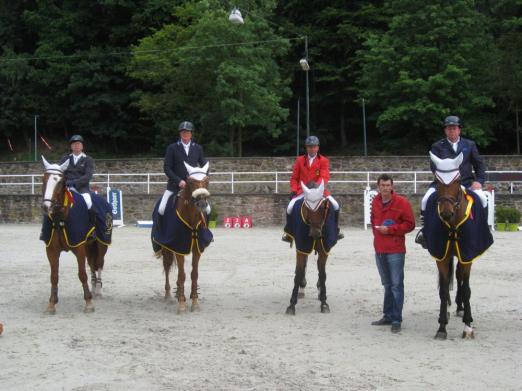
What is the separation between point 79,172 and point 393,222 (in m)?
5.20

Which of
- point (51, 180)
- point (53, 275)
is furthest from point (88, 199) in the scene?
point (53, 275)

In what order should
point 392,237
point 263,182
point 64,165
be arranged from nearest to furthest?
point 392,237, point 64,165, point 263,182

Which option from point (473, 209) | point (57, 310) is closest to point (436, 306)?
point (473, 209)

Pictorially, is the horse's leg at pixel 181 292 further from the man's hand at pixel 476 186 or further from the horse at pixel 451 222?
the man's hand at pixel 476 186

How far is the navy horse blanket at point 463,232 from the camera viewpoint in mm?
8938

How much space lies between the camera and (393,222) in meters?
9.50

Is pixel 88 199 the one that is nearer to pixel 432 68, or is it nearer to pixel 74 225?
pixel 74 225

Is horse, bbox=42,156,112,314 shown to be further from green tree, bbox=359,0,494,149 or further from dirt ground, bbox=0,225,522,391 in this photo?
green tree, bbox=359,0,494,149

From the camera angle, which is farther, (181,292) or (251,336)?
(181,292)

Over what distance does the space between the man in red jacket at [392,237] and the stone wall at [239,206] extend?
Answer: 58.0 feet

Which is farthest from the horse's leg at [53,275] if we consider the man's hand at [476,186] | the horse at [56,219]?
the man's hand at [476,186]

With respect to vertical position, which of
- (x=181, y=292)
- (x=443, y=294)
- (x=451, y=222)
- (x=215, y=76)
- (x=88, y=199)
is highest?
(x=215, y=76)

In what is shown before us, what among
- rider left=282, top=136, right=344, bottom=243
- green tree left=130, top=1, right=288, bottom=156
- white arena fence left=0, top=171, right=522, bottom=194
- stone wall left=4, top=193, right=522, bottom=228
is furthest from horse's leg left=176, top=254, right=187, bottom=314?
green tree left=130, top=1, right=288, bottom=156

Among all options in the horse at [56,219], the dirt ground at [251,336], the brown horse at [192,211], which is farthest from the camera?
the brown horse at [192,211]
